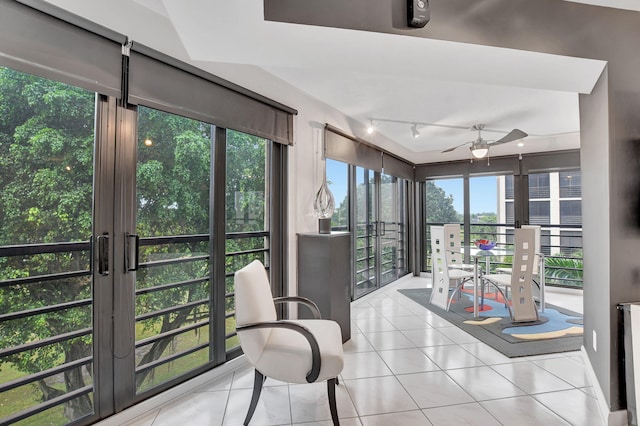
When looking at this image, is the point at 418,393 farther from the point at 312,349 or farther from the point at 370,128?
the point at 370,128

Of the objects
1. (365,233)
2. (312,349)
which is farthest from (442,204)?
(312,349)

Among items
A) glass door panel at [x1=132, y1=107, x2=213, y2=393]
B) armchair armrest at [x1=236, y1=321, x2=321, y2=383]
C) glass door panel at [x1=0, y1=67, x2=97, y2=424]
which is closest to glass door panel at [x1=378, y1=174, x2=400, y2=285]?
glass door panel at [x1=132, y1=107, x2=213, y2=393]

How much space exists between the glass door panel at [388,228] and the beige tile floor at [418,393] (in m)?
2.39

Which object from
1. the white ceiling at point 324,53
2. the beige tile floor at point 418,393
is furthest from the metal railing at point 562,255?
the white ceiling at point 324,53

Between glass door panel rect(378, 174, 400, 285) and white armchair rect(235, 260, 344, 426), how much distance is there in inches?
142

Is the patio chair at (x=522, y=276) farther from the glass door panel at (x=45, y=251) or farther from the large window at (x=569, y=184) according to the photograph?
the glass door panel at (x=45, y=251)

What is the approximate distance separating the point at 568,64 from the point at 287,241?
247 cm

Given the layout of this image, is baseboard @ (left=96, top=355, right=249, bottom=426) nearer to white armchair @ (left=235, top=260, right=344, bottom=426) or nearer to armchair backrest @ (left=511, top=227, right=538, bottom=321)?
white armchair @ (left=235, top=260, right=344, bottom=426)

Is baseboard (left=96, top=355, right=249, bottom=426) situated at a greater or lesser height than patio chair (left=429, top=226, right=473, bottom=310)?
lesser

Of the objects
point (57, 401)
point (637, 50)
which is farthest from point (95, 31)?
point (637, 50)

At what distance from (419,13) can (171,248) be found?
2071 mm

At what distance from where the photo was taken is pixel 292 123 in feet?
10.3

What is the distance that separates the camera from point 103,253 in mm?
1792

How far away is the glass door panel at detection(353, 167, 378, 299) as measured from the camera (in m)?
4.71
